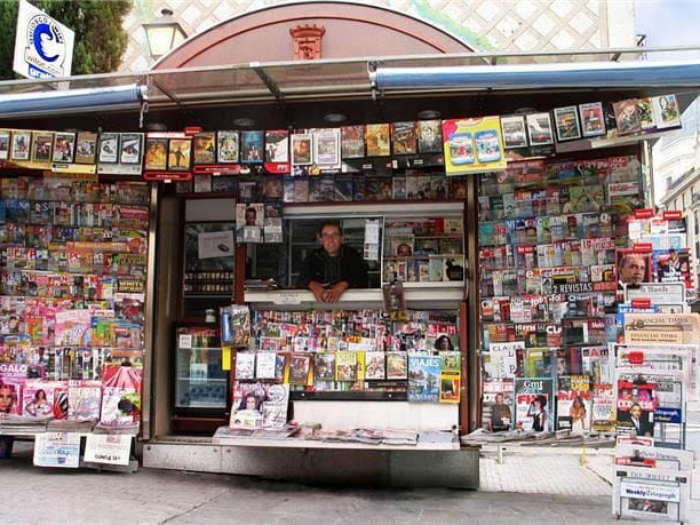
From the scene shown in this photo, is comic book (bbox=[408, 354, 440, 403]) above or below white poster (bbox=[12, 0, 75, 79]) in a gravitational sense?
below

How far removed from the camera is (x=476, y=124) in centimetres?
485

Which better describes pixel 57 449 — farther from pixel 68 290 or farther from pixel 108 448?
pixel 68 290

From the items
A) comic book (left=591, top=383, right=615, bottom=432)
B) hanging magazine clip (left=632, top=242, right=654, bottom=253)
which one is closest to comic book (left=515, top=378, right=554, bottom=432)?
comic book (left=591, top=383, right=615, bottom=432)

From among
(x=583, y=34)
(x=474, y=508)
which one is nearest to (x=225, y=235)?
(x=474, y=508)

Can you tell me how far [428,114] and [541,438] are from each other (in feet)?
8.88

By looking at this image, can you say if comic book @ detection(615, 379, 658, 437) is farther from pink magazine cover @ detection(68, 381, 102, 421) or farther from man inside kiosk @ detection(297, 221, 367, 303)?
pink magazine cover @ detection(68, 381, 102, 421)

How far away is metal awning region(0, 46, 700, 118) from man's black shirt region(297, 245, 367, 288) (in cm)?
138

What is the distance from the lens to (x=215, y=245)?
6.76 m

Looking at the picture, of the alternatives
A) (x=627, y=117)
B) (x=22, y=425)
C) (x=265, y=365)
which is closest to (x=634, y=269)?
(x=627, y=117)

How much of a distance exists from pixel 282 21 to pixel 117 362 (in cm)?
336

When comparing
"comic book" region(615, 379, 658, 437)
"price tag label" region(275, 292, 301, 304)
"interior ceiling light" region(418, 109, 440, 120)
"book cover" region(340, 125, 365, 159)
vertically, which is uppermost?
"interior ceiling light" region(418, 109, 440, 120)

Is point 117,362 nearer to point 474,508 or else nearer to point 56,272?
point 56,272

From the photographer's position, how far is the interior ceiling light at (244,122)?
232 inches

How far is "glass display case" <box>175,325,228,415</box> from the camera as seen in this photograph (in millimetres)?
6473
